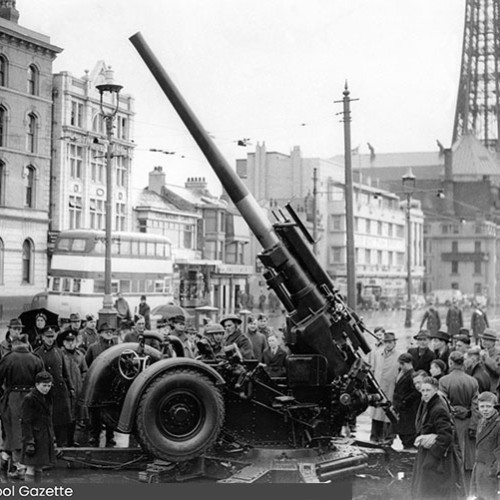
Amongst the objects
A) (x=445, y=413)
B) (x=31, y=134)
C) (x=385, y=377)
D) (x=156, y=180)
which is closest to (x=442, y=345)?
(x=385, y=377)

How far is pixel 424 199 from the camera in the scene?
248 ft

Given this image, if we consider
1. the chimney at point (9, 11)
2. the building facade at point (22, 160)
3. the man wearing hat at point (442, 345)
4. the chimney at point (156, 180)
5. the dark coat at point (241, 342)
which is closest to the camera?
the dark coat at point (241, 342)

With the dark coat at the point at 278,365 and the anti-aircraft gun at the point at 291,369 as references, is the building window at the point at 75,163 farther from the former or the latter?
the anti-aircraft gun at the point at 291,369

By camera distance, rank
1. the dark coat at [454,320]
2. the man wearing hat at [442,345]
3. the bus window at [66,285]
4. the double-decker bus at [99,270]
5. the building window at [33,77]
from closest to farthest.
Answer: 1. the man wearing hat at [442,345]
2. the building window at [33,77]
3. the dark coat at [454,320]
4. the double-decker bus at [99,270]
5. the bus window at [66,285]

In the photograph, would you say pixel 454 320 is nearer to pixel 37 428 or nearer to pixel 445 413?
pixel 445 413

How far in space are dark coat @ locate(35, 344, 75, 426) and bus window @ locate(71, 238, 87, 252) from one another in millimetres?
14770

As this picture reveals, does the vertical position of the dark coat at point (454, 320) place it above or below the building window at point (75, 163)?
below

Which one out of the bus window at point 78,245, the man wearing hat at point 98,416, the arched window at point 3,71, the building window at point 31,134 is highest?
the arched window at point 3,71

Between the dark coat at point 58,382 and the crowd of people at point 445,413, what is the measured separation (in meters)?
3.22

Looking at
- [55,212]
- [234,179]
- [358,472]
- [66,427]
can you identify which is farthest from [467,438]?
[55,212]

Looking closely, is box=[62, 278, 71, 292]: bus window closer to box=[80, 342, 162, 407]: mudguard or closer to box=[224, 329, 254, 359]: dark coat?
box=[224, 329, 254, 359]: dark coat

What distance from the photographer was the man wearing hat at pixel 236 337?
378 inches

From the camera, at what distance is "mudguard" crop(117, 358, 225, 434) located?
7.15 meters

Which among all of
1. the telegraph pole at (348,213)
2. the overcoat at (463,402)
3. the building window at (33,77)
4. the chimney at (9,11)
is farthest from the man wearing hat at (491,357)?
the building window at (33,77)
